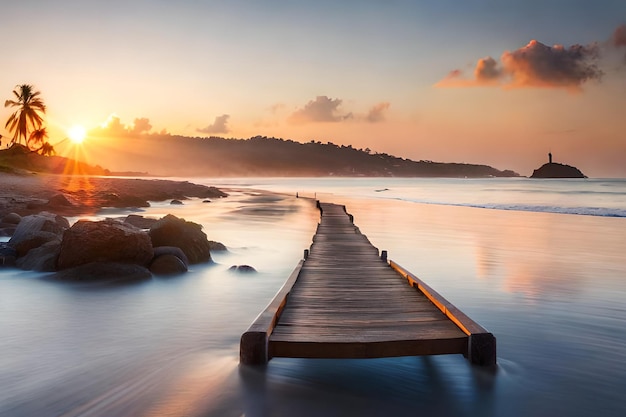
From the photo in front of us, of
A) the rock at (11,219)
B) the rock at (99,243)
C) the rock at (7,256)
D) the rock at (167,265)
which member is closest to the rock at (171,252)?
the rock at (167,265)

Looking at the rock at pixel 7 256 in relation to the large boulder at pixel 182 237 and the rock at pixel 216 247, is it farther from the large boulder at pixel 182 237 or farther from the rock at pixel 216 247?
the rock at pixel 216 247

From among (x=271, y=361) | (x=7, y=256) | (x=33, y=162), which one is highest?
(x=33, y=162)

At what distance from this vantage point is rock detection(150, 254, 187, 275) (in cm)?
1157

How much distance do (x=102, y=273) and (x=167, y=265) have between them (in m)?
1.51

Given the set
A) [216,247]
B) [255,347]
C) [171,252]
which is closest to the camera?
[255,347]

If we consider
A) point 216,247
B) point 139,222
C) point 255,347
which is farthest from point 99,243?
point 139,222

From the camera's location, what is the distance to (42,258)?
11602 millimetres

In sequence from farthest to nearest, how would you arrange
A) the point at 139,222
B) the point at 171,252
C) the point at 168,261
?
the point at 139,222, the point at 171,252, the point at 168,261

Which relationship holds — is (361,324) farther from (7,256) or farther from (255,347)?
(7,256)

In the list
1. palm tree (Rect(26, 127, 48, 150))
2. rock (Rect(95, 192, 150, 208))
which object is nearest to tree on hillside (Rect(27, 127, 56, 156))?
palm tree (Rect(26, 127, 48, 150))

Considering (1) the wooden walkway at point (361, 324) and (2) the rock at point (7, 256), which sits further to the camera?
(2) the rock at point (7, 256)

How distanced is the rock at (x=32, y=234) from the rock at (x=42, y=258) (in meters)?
0.43

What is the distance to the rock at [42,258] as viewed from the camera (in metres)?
11.4

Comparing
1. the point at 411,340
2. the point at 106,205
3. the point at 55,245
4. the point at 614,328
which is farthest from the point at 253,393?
the point at 106,205
